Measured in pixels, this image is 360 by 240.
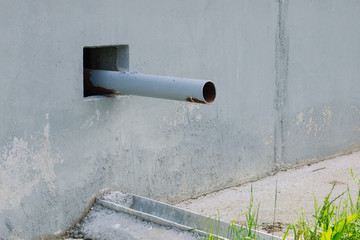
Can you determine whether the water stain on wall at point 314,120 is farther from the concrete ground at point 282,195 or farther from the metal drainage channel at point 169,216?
the metal drainage channel at point 169,216

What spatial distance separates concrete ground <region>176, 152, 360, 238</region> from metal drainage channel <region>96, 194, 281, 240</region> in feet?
1.20

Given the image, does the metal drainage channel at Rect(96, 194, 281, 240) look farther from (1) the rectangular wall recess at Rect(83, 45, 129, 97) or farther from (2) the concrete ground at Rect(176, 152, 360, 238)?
(1) the rectangular wall recess at Rect(83, 45, 129, 97)

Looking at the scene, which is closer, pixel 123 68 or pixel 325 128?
pixel 123 68

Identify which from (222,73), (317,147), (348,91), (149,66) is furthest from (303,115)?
(149,66)

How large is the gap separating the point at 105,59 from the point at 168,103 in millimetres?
569

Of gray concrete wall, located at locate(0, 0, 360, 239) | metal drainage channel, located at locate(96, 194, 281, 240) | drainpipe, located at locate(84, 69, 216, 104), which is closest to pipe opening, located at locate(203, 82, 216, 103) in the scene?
drainpipe, located at locate(84, 69, 216, 104)

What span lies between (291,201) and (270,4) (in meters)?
1.72

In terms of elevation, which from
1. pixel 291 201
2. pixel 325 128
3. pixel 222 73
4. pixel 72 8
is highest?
pixel 72 8

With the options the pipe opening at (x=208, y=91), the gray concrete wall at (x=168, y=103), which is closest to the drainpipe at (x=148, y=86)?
the pipe opening at (x=208, y=91)

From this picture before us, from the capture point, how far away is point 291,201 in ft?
15.9

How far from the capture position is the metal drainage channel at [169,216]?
3613mm

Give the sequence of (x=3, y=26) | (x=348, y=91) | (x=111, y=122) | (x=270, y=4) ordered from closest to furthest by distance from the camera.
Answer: (x=3, y=26) < (x=111, y=122) < (x=270, y=4) < (x=348, y=91)

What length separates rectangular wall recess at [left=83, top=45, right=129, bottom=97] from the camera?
4.24 metres

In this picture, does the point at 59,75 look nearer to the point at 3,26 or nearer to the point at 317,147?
the point at 3,26
